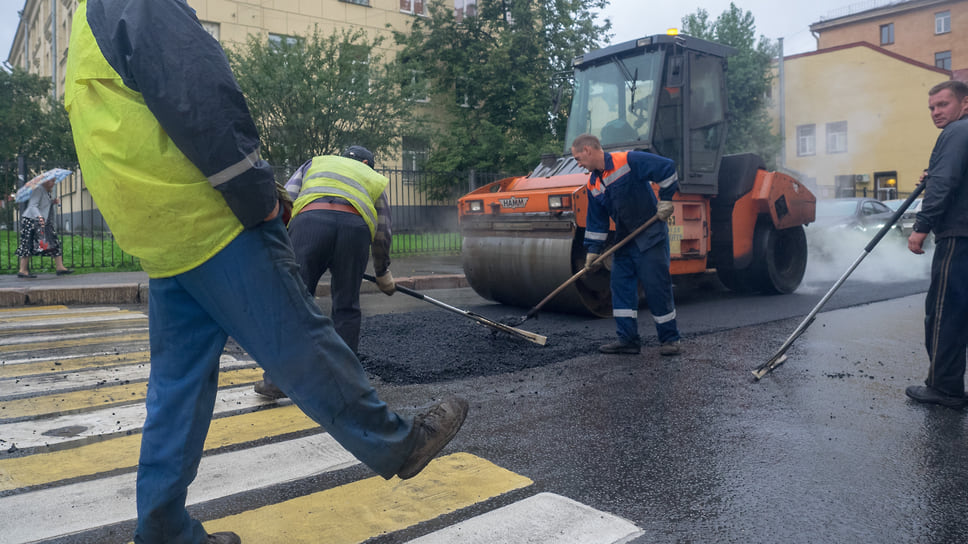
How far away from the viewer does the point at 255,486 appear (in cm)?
289

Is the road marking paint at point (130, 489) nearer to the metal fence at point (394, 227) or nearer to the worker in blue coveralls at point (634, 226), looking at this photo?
the worker in blue coveralls at point (634, 226)

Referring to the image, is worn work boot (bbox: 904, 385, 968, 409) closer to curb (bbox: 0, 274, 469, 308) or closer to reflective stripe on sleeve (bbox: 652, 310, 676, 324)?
reflective stripe on sleeve (bbox: 652, 310, 676, 324)

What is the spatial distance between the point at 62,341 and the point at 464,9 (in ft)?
75.6

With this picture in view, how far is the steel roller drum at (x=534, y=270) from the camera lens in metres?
7.09

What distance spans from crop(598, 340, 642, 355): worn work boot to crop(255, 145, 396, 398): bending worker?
2.11 metres

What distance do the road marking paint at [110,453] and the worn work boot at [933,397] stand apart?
3400 millimetres

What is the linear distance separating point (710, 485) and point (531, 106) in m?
22.2

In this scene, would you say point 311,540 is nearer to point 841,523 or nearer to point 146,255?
point 146,255

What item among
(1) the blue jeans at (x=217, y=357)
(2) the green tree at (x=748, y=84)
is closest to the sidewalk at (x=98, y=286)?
(1) the blue jeans at (x=217, y=357)

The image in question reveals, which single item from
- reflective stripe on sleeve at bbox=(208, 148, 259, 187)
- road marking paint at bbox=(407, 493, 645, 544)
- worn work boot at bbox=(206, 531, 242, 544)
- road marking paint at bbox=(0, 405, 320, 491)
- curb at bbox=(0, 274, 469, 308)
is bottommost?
road marking paint at bbox=(407, 493, 645, 544)

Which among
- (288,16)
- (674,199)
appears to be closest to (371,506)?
(674,199)

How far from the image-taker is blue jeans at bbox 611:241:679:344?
5.68m

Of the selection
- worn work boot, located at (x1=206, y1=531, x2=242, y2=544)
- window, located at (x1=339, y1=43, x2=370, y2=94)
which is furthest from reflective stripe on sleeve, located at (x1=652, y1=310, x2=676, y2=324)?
window, located at (x1=339, y1=43, x2=370, y2=94)

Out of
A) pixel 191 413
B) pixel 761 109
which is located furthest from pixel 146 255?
pixel 761 109
